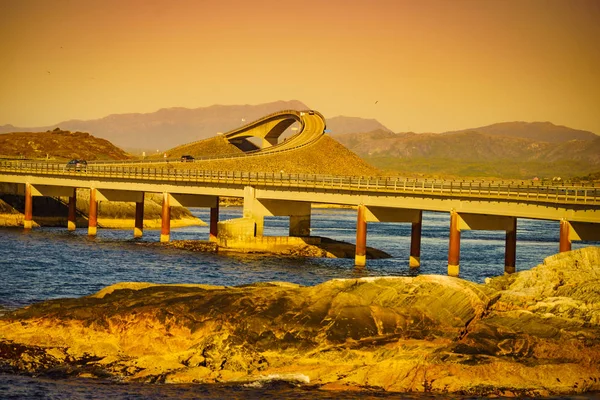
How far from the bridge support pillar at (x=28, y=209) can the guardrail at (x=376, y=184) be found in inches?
93.5

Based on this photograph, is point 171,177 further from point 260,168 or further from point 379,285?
point 260,168

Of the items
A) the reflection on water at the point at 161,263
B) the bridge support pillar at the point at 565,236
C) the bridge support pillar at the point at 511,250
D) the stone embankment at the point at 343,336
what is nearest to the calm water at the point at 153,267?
the reflection on water at the point at 161,263

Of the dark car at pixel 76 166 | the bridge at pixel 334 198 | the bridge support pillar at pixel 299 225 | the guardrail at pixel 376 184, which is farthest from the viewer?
the dark car at pixel 76 166

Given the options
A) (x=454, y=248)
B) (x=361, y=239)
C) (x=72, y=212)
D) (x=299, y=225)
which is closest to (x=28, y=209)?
(x=72, y=212)

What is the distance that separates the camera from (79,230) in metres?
121

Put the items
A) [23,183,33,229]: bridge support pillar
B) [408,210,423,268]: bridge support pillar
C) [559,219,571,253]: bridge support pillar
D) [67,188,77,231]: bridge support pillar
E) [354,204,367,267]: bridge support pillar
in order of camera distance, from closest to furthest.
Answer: [559,219,571,253]: bridge support pillar, [408,210,423,268]: bridge support pillar, [354,204,367,267]: bridge support pillar, [23,183,33,229]: bridge support pillar, [67,188,77,231]: bridge support pillar

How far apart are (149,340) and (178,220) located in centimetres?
10151

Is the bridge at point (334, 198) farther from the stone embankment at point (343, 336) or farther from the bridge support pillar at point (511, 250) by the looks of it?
the stone embankment at point (343, 336)

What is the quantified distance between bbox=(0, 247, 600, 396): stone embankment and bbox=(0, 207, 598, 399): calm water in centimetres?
196

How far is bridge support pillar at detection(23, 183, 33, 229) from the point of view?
120m

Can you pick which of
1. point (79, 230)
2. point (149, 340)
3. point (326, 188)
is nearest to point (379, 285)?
point (149, 340)

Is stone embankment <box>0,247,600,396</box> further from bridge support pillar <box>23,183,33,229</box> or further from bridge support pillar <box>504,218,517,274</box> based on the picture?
bridge support pillar <box>23,183,33,229</box>

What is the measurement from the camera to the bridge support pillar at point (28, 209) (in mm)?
119500

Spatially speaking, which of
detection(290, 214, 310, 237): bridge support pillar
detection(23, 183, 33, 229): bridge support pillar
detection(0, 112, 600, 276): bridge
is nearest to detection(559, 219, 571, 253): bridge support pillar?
detection(0, 112, 600, 276): bridge
